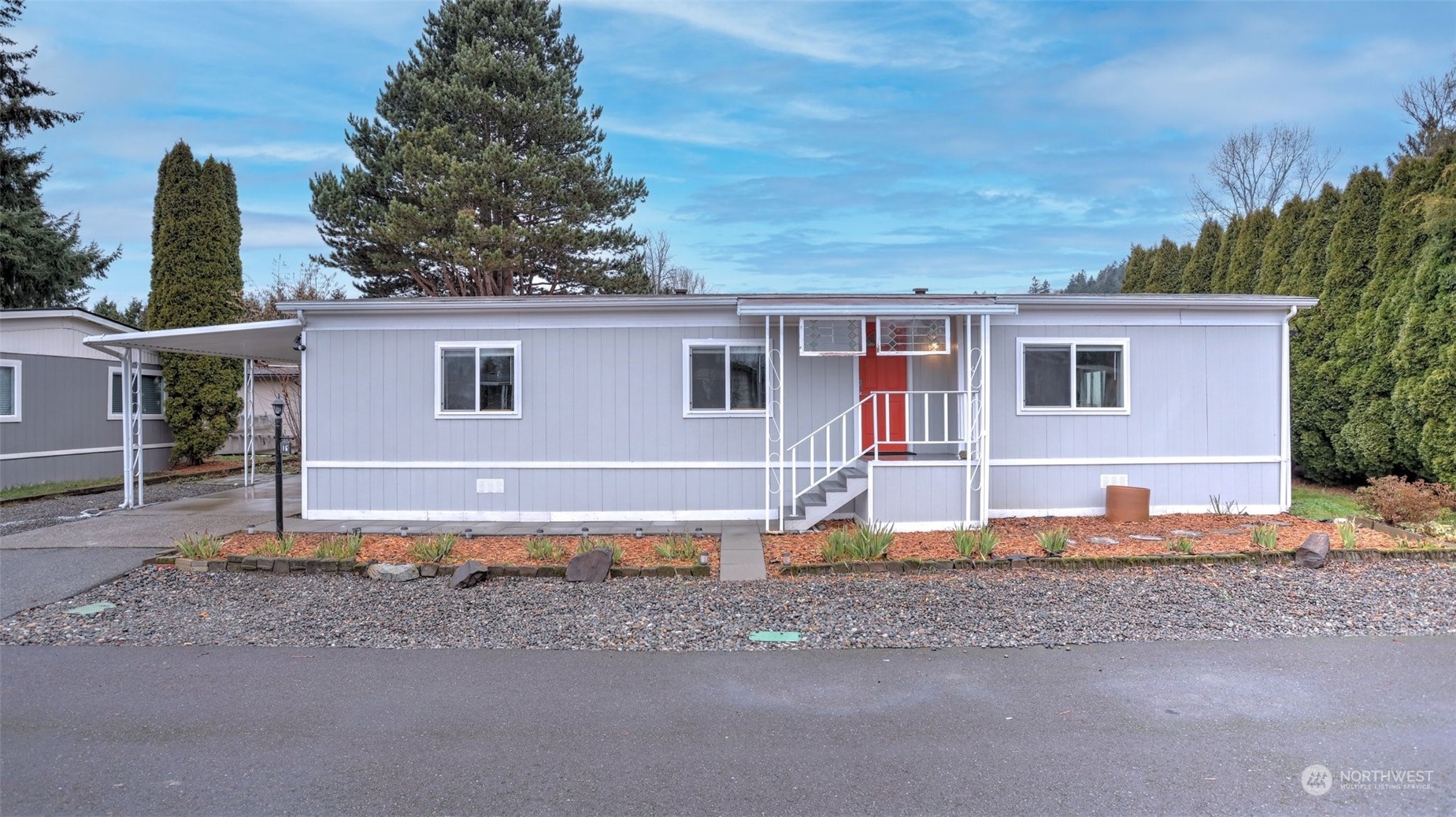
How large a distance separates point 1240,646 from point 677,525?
18.7ft

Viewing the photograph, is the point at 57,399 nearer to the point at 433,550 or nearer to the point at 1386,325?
the point at 433,550

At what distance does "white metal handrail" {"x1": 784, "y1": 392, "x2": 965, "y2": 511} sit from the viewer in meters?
9.29

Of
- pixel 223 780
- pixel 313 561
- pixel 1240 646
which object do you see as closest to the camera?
pixel 223 780

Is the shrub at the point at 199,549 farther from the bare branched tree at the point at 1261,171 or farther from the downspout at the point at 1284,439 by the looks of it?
the bare branched tree at the point at 1261,171

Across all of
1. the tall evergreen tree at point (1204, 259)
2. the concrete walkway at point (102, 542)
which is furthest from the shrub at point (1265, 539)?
the concrete walkway at point (102, 542)

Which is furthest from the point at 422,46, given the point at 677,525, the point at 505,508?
the point at 677,525

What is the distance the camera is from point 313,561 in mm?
7266

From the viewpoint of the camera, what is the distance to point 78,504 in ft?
39.3

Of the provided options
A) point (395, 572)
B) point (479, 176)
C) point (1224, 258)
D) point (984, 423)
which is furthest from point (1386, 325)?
point (479, 176)

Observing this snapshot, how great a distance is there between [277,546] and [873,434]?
6595 millimetres

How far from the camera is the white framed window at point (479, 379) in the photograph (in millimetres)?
9734

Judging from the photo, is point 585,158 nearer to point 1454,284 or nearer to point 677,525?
point 677,525

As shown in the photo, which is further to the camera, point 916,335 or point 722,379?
point 722,379

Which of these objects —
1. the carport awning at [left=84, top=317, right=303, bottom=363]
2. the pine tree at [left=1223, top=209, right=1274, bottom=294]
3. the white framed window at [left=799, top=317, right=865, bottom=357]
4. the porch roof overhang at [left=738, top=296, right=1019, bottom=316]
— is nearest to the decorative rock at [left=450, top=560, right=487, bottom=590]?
the porch roof overhang at [left=738, top=296, right=1019, bottom=316]
